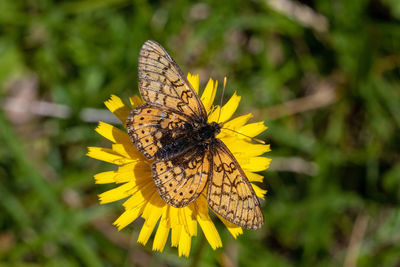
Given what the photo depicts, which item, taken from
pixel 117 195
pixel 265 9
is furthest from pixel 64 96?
pixel 265 9

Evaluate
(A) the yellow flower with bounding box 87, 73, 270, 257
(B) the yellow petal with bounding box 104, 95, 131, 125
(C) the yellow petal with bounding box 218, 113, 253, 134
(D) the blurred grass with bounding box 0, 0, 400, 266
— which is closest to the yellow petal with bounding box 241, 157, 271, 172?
(A) the yellow flower with bounding box 87, 73, 270, 257

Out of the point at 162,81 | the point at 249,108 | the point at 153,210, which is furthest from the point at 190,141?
the point at 249,108

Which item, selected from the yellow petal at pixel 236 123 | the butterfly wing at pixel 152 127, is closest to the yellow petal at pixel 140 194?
the butterfly wing at pixel 152 127

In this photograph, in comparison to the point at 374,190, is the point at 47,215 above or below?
below

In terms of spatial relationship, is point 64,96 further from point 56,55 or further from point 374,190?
point 374,190

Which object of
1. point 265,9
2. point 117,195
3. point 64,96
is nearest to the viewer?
point 117,195

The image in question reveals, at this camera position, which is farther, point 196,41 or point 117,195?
point 196,41

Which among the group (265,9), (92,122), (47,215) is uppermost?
(265,9)

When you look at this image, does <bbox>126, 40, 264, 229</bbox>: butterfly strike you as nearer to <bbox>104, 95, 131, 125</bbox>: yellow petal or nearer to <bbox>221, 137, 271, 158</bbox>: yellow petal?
<bbox>221, 137, 271, 158</bbox>: yellow petal
